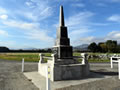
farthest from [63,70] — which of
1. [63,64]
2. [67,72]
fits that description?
[63,64]

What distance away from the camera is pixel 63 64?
24.2 feet

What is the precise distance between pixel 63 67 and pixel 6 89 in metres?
3.27

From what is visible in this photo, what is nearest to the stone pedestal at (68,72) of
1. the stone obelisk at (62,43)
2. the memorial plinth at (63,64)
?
the memorial plinth at (63,64)

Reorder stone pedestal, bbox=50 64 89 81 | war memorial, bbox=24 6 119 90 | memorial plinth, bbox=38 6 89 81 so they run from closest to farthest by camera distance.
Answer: war memorial, bbox=24 6 119 90, stone pedestal, bbox=50 64 89 81, memorial plinth, bbox=38 6 89 81

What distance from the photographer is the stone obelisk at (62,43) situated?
25.2 feet

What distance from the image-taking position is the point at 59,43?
796cm

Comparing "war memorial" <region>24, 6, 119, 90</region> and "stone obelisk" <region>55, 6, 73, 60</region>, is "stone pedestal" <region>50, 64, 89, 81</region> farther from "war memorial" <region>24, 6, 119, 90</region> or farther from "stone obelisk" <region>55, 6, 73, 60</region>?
"stone obelisk" <region>55, 6, 73, 60</region>

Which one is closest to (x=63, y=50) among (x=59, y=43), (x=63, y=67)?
(x=59, y=43)

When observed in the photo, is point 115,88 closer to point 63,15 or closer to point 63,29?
point 63,29

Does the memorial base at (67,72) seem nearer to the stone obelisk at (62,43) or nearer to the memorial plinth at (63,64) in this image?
the memorial plinth at (63,64)

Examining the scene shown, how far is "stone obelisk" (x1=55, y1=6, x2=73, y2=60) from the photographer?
769 cm

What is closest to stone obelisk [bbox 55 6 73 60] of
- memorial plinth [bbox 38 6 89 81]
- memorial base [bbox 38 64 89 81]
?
memorial plinth [bbox 38 6 89 81]

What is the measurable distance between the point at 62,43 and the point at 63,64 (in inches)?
66.4

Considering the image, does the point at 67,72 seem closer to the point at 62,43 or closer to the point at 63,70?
the point at 63,70
